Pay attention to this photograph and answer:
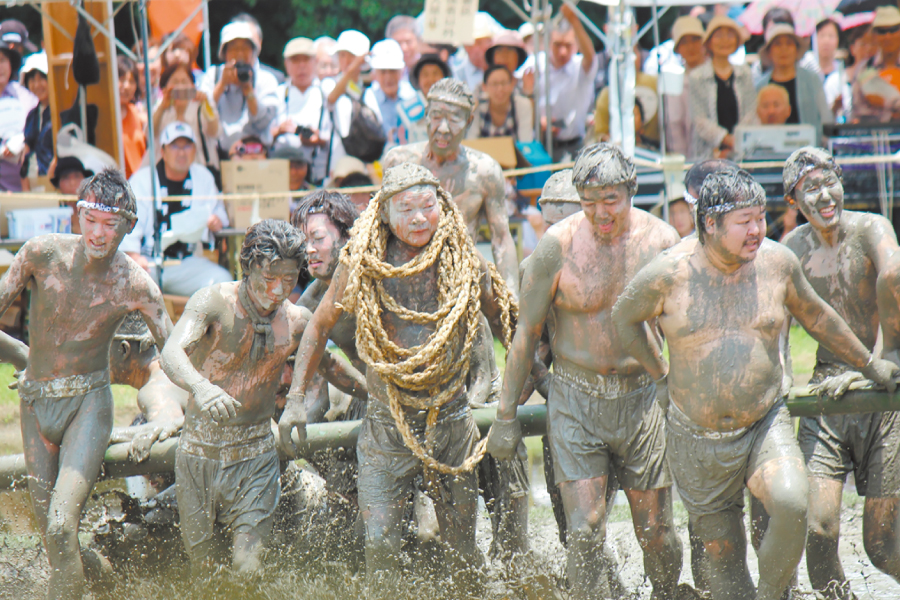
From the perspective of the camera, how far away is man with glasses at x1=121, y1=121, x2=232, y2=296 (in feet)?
29.0

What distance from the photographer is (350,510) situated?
555 cm

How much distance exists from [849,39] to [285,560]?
8.32 metres

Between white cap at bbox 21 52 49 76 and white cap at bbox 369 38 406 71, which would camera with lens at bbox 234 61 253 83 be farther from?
white cap at bbox 21 52 49 76

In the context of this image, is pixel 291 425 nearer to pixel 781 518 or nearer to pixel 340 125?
pixel 781 518

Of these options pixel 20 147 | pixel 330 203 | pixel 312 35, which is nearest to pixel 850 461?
pixel 330 203

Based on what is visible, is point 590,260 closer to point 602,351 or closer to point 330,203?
point 602,351

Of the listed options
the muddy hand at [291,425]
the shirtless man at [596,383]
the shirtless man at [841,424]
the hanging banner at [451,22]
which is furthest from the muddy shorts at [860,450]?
the hanging banner at [451,22]

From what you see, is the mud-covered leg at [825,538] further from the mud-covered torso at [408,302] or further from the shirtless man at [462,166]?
the mud-covered torso at [408,302]

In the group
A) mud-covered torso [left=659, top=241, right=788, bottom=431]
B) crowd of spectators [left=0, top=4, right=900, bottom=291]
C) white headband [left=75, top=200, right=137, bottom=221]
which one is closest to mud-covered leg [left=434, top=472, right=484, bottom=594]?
mud-covered torso [left=659, top=241, right=788, bottom=431]

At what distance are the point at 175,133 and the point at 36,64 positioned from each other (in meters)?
1.96

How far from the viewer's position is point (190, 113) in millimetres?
9344

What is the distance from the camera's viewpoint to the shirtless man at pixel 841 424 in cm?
483

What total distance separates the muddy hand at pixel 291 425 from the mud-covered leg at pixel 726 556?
1874mm

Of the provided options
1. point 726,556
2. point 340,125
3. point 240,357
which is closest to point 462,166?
point 240,357
